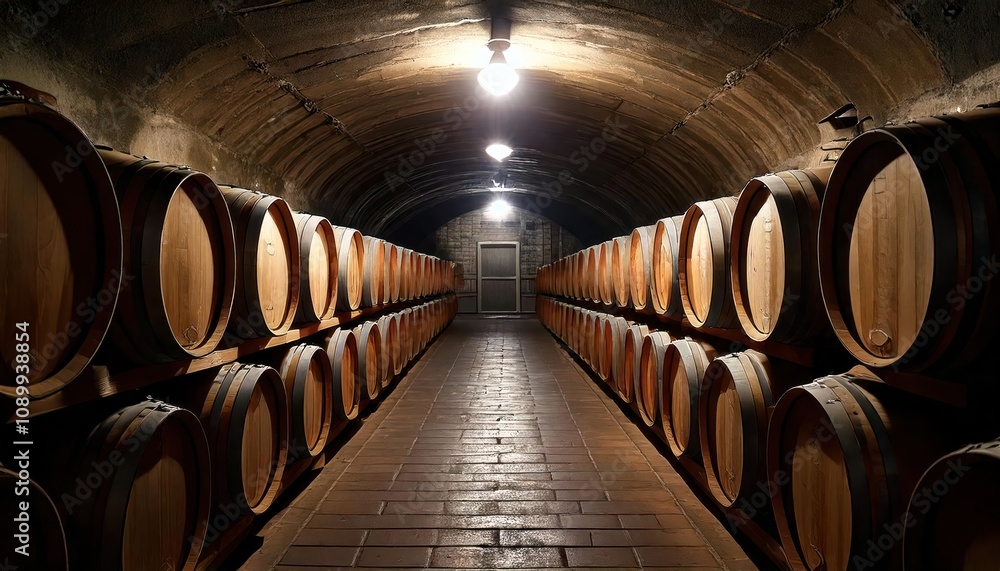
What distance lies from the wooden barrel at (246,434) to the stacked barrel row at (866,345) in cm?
230

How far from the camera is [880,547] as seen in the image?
165 cm

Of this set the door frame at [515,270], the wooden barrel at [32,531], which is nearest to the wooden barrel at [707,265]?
the wooden barrel at [32,531]

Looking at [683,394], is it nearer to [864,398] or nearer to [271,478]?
[864,398]

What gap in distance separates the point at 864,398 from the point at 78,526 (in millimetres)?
2438

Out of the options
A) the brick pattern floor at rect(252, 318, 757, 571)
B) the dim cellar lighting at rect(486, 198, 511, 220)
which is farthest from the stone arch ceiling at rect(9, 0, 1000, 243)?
the dim cellar lighting at rect(486, 198, 511, 220)

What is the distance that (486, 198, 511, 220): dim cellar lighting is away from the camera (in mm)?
17734

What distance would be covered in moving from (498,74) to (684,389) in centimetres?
260

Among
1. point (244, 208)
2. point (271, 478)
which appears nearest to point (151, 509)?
point (271, 478)

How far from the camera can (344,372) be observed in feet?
14.9

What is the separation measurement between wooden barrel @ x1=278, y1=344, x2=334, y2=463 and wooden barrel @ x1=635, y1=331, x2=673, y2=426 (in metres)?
2.35

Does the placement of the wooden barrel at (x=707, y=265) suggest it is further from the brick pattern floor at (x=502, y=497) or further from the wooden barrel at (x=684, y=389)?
the brick pattern floor at (x=502, y=497)

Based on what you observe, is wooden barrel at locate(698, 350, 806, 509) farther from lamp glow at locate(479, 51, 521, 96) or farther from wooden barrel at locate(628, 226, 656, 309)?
lamp glow at locate(479, 51, 521, 96)

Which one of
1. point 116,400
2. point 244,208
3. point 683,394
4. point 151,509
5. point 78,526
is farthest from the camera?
point 683,394

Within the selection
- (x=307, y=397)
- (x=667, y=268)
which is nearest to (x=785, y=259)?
(x=667, y=268)
